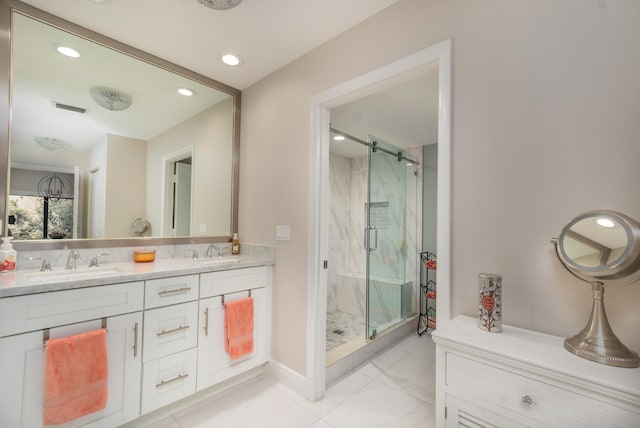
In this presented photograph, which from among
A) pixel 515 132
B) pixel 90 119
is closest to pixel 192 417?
pixel 90 119

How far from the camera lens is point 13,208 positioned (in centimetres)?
168

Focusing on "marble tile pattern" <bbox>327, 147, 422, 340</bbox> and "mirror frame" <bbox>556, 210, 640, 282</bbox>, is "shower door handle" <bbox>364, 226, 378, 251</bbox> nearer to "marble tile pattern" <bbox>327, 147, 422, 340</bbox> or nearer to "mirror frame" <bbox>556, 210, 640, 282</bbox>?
"marble tile pattern" <bbox>327, 147, 422, 340</bbox>

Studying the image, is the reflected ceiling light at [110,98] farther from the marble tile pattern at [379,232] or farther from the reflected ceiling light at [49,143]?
the marble tile pattern at [379,232]

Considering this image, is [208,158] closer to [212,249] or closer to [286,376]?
[212,249]

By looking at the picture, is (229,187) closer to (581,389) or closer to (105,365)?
(105,365)

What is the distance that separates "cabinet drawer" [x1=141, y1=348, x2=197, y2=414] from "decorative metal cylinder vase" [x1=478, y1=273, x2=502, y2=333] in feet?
5.56

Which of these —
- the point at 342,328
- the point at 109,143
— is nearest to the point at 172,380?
the point at 109,143

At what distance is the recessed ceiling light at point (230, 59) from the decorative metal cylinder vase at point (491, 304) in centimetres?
224

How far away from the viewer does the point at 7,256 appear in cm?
158

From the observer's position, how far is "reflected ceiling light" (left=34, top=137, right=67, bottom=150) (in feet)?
5.92

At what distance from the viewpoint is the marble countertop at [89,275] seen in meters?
1.30

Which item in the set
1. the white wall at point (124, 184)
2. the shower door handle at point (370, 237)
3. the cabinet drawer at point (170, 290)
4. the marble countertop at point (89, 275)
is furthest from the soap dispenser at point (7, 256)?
the shower door handle at point (370, 237)

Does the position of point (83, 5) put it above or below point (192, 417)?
above

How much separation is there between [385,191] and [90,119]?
2.65 metres
